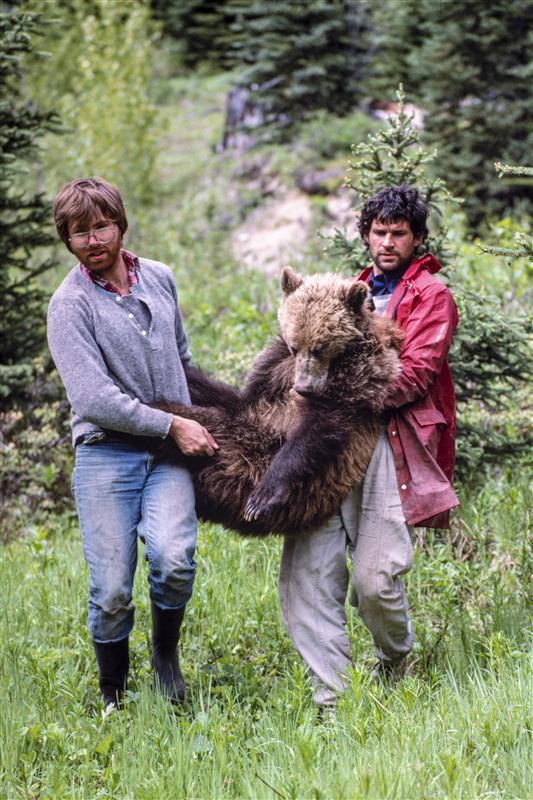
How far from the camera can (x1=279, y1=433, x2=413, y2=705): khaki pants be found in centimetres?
404

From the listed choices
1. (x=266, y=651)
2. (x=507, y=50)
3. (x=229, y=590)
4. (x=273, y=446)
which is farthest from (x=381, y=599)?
(x=507, y=50)

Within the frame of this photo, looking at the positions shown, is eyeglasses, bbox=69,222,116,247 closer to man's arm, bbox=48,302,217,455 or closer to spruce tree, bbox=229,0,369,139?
man's arm, bbox=48,302,217,455

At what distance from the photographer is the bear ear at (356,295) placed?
157 inches

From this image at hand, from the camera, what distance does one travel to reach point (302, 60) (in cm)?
1578

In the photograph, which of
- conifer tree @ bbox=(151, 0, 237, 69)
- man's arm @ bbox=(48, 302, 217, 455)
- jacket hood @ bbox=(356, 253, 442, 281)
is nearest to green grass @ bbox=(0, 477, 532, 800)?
man's arm @ bbox=(48, 302, 217, 455)

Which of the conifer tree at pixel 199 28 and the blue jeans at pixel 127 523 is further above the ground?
the conifer tree at pixel 199 28

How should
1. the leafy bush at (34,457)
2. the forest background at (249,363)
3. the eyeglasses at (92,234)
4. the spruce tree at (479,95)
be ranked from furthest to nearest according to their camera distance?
the spruce tree at (479,95), the leafy bush at (34,457), the eyeglasses at (92,234), the forest background at (249,363)

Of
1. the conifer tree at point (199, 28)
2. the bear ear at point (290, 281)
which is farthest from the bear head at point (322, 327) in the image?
the conifer tree at point (199, 28)

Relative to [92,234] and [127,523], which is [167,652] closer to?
[127,523]

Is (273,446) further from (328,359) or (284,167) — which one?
(284,167)

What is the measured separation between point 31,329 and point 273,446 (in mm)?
4386

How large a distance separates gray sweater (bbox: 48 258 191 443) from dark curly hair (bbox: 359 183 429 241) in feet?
3.53

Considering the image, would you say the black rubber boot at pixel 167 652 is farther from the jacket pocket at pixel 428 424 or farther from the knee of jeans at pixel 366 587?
the jacket pocket at pixel 428 424

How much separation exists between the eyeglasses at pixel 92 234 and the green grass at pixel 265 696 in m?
2.05
